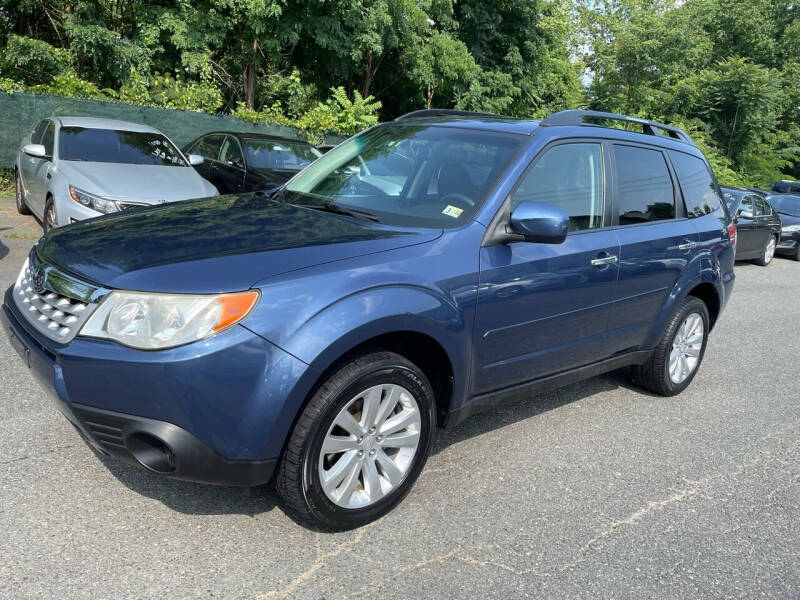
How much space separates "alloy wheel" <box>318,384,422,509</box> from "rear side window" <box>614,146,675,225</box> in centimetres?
200

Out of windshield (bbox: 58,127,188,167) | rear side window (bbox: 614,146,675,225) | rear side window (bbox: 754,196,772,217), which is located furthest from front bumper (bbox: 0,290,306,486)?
rear side window (bbox: 754,196,772,217)

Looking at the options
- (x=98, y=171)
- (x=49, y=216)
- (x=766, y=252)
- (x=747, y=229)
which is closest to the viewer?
(x=98, y=171)

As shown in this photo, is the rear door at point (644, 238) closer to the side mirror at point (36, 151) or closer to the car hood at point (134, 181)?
the car hood at point (134, 181)

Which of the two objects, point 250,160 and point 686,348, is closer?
point 686,348

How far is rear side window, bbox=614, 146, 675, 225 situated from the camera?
4.26m

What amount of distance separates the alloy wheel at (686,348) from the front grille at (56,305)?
3.84m

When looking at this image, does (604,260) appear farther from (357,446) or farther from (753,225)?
(753,225)

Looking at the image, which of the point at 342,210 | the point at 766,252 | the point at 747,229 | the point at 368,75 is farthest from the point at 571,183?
the point at 368,75

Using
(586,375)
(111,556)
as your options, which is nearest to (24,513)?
(111,556)

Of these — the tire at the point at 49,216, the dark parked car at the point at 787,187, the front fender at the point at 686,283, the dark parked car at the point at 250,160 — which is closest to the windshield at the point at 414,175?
the front fender at the point at 686,283

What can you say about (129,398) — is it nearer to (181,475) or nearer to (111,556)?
(181,475)

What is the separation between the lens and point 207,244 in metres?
2.93

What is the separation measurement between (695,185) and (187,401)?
4083mm

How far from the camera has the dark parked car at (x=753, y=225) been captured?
521 inches
